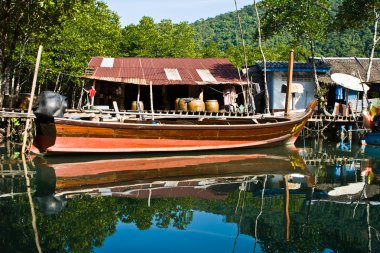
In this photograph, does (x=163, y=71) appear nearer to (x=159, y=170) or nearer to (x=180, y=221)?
(x=159, y=170)

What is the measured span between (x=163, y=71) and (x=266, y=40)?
8719 millimetres

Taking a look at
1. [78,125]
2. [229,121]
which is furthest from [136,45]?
[78,125]

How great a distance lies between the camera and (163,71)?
20.7 metres

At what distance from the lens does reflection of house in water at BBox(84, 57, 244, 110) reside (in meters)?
19.2

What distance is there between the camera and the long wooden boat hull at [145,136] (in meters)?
12.2

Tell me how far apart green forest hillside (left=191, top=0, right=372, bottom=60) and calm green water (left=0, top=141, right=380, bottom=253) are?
43.7 feet

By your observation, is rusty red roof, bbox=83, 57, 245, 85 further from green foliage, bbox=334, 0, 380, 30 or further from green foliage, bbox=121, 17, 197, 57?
green foliage, bbox=121, 17, 197, 57

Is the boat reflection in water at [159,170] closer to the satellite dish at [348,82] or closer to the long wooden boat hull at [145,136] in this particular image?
the long wooden boat hull at [145,136]

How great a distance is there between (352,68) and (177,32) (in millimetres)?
15142

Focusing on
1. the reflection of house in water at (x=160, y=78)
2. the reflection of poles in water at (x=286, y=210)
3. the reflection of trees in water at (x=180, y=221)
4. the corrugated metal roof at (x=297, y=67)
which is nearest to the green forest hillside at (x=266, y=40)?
the corrugated metal roof at (x=297, y=67)

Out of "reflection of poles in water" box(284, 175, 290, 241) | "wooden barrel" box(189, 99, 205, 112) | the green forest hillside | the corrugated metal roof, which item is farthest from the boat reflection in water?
the green forest hillside

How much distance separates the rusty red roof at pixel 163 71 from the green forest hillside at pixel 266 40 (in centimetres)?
319

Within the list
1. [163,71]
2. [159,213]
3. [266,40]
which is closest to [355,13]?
[266,40]

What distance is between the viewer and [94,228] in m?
6.52
